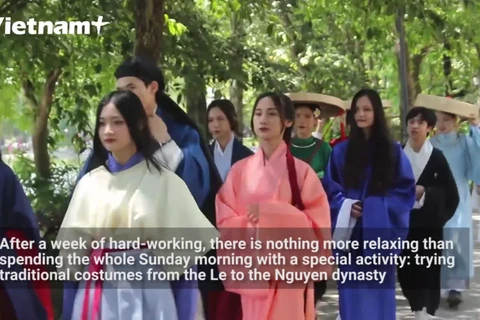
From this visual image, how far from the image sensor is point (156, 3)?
4.57 meters

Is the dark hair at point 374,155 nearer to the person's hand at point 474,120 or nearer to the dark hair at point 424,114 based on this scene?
the dark hair at point 424,114

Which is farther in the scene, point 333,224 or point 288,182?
point 333,224

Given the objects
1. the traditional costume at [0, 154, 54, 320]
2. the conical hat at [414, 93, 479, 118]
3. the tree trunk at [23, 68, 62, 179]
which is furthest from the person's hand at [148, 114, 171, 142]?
the conical hat at [414, 93, 479, 118]

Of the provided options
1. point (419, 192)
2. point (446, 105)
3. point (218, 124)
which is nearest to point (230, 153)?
point (218, 124)

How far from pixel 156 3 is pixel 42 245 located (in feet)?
5.30

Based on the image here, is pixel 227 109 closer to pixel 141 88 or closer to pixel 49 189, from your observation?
pixel 141 88

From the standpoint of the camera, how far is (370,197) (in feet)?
14.2

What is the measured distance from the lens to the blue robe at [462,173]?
18.5ft

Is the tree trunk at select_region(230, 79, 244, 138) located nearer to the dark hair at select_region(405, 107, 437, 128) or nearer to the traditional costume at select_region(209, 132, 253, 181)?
the dark hair at select_region(405, 107, 437, 128)

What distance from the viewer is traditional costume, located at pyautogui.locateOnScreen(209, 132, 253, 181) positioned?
4.38 m

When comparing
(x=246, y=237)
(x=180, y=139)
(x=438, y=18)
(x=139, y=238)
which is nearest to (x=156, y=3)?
(x=180, y=139)

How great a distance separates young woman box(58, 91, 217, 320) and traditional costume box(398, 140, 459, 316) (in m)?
2.17

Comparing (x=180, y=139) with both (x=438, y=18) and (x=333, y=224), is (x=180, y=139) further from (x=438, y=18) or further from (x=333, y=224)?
(x=438, y=18)

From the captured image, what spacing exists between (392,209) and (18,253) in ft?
6.22
